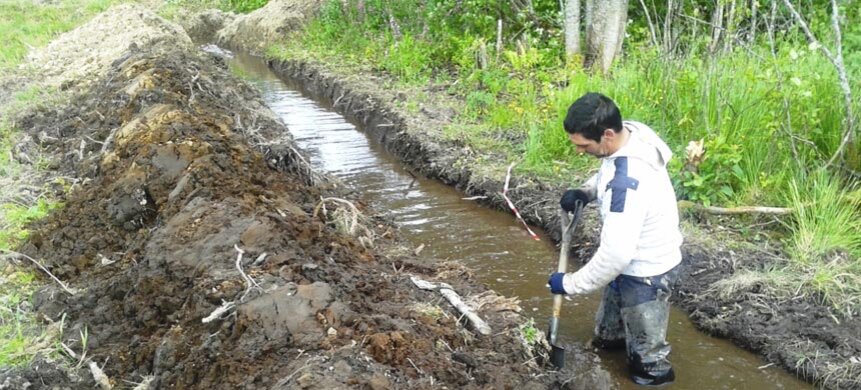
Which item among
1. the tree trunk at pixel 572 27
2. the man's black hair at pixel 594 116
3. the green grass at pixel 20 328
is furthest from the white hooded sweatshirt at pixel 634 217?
the tree trunk at pixel 572 27

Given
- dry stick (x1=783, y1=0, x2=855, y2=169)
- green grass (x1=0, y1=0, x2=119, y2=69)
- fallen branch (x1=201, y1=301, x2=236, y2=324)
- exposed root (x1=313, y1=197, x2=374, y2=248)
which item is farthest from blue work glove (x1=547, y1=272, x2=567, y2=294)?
green grass (x1=0, y1=0, x2=119, y2=69)

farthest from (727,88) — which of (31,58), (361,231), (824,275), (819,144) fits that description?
(31,58)

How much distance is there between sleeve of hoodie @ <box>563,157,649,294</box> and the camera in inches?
140

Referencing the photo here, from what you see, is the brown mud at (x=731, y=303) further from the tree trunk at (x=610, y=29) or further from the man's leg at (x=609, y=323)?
the tree trunk at (x=610, y=29)

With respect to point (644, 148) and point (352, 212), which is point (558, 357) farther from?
point (352, 212)

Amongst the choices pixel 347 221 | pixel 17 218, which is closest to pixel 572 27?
pixel 347 221

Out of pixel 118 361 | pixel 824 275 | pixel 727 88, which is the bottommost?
pixel 824 275

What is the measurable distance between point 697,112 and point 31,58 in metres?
12.2

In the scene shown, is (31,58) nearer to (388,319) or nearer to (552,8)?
(552,8)

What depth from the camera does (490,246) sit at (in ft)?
20.0

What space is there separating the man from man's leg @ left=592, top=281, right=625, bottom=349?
0.24ft

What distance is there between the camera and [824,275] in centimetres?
458

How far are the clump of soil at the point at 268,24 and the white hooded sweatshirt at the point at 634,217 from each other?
52.7 feet

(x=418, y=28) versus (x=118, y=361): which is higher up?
(x=418, y=28)
